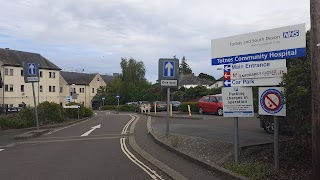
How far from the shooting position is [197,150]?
10750 millimetres

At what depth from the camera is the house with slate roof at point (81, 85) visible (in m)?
91.4

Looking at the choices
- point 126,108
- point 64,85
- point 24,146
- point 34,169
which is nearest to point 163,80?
point 24,146

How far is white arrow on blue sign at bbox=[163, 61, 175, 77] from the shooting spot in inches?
591

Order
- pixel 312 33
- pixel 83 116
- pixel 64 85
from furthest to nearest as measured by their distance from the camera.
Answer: pixel 64 85
pixel 83 116
pixel 312 33

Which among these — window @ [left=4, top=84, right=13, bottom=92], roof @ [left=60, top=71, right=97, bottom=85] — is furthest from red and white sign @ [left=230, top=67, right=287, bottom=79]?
roof @ [left=60, top=71, right=97, bottom=85]

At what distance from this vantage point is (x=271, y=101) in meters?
7.66

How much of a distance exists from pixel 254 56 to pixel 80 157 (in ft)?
19.8

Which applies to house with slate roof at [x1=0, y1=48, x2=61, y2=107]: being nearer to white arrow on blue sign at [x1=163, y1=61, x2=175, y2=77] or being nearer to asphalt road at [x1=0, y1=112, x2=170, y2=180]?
asphalt road at [x1=0, y1=112, x2=170, y2=180]

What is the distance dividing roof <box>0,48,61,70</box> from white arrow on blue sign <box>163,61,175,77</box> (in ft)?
189

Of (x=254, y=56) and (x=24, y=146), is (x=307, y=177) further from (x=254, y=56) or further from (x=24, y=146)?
(x=24, y=146)

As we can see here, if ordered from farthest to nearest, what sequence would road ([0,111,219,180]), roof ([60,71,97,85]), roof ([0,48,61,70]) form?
roof ([60,71,97,85]) → roof ([0,48,61,70]) → road ([0,111,219,180])

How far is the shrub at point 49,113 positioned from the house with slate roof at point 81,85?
6495 centimetres

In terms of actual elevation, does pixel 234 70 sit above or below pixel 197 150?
above

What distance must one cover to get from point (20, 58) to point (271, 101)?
73888 mm
